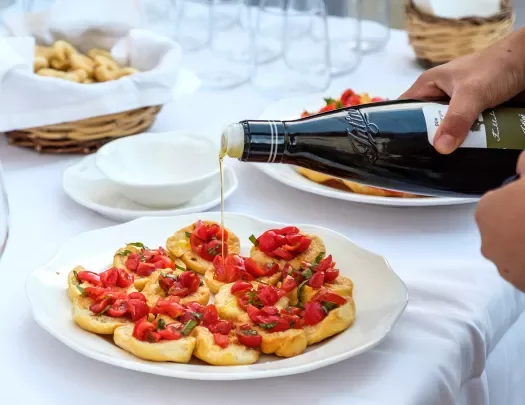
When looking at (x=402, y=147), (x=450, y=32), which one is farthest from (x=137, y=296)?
(x=450, y=32)

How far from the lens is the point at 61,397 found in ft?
2.81

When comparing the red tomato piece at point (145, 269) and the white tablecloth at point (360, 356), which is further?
the red tomato piece at point (145, 269)

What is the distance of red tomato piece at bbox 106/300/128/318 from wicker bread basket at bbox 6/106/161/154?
22.6 inches

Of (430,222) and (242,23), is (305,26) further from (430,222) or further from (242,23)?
(430,222)

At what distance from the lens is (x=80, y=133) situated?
1453 millimetres

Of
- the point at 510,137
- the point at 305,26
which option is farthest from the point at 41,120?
the point at 510,137

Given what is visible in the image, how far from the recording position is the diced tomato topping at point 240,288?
3.18 ft

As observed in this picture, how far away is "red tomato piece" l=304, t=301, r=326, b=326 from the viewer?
36.1 inches

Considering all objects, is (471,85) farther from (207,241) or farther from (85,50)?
(85,50)

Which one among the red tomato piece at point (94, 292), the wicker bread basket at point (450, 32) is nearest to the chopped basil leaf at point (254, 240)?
the red tomato piece at point (94, 292)

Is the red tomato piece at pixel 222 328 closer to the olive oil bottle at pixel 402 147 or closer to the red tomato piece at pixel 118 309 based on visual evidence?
the red tomato piece at pixel 118 309

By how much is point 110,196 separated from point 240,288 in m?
0.42

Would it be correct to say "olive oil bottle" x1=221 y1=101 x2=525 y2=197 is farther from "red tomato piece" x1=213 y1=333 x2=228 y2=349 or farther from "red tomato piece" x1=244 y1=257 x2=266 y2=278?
"red tomato piece" x1=213 y1=333 x2=228 y2=349

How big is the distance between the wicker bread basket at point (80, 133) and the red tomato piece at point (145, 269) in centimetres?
49
